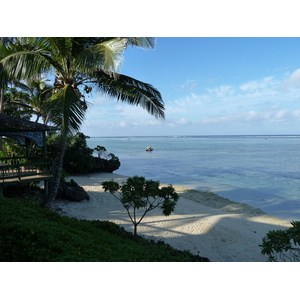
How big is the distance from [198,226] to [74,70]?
22.8 ft

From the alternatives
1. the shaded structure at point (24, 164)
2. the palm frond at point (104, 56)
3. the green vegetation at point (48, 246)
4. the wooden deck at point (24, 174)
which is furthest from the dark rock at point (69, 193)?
the palm frond at point (104, 56)

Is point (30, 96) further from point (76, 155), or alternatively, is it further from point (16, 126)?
point (16, 126)

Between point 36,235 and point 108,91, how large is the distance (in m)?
5.70

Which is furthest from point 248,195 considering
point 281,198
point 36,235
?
point 36,235

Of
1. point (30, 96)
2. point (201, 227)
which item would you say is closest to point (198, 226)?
point (201, 227)

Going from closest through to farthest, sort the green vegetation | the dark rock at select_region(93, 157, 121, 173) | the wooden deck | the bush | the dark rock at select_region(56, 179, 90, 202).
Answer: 1. the green vegetation
2. the wooden deck
3. the dark rock at select_region(56, 179, 90, 202)
4. the bush
5. the dark rock at select_region(93, 157, 121, 173)

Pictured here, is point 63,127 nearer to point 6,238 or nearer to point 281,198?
point 6,238

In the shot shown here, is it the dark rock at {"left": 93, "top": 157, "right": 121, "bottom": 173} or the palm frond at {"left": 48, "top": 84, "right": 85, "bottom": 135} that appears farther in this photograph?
the dark rock at {"left": 93, "top": 157, "right": 121, "bottom": 173}

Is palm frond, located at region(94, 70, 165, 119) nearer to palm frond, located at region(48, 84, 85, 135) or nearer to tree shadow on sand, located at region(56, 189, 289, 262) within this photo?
palm frond, located at region(48, 84, 85, 135)

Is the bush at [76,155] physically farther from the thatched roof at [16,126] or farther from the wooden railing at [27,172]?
the thatched roof at [16,126]

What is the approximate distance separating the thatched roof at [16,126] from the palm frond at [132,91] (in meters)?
2.51

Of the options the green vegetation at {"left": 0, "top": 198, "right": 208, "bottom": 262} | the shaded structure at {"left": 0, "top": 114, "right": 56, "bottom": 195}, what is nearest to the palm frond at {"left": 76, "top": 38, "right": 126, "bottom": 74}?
the shaded structure at {"left": 0, "top": 114, "right": 56, "bottom": 195}

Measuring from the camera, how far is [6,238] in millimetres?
3836

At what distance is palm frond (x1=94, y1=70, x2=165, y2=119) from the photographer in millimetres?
7961
